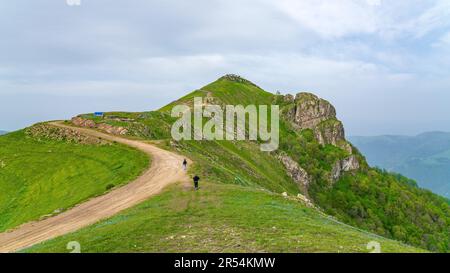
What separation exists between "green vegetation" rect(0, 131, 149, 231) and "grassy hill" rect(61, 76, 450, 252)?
18.8 meters

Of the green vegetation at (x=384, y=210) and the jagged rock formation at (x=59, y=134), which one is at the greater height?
the jagged rock formation at (x=59, y=134)

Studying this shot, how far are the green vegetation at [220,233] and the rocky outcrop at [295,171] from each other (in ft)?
312

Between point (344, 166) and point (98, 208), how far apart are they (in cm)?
14407

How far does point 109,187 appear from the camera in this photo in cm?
4656

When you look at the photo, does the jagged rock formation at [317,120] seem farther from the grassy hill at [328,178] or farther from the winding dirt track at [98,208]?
the winding dirt track at [98,208]

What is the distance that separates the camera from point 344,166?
164m

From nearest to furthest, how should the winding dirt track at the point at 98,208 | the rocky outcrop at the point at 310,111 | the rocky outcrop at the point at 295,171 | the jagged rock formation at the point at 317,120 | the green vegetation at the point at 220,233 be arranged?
the green vegetation at the point at 220,233
the winding dirt track at the point at 98,208
the rocky outcrop at the point at 295,171
the jagged rock formation at the point at 317,120
the rocky outcrop at the point at 310,111

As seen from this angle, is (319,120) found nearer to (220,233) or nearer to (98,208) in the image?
(98,208)

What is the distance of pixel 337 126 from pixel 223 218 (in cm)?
16356

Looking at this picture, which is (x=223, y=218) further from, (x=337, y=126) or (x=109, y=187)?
(x=337, y=126)

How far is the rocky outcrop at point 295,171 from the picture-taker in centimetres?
12612

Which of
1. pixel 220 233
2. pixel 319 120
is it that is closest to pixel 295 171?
pixel 319 120

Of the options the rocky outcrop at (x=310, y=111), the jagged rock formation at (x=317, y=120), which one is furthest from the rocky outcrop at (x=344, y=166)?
the rocky outcrop at (x=310, y=111)

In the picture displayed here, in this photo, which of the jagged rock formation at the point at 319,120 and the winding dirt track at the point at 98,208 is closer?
the winding dirt track at the point at 98,208
